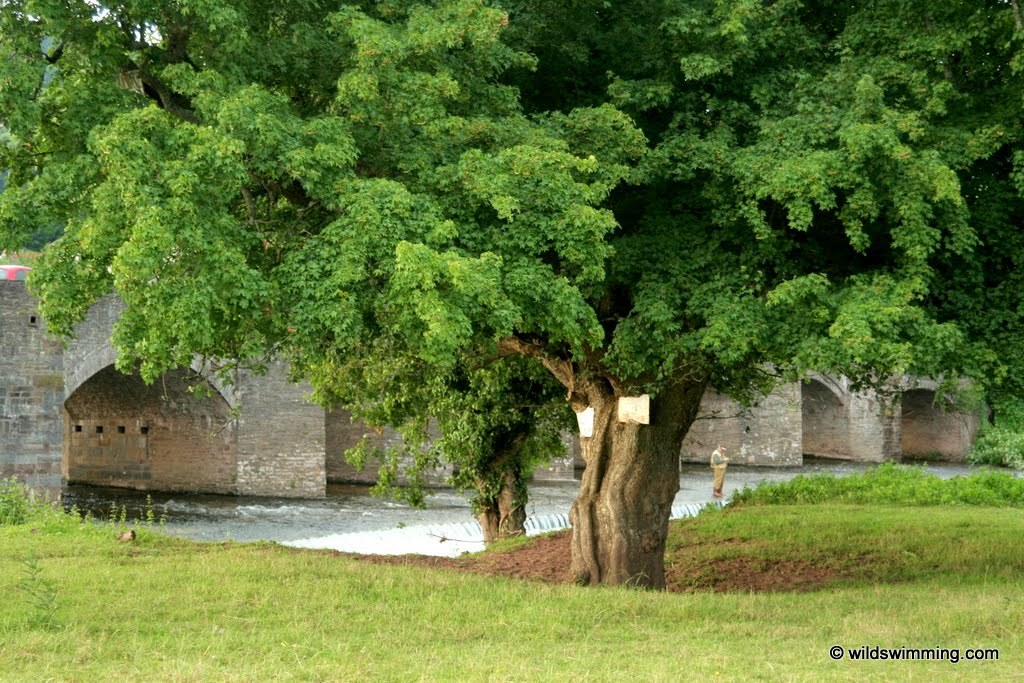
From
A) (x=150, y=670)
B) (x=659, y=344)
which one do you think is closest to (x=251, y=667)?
(x=150, y=670)

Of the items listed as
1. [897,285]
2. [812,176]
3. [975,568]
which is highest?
[812,176]

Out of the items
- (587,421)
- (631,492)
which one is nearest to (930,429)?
(587,421)

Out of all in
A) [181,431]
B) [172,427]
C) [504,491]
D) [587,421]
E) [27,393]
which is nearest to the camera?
[587,421]

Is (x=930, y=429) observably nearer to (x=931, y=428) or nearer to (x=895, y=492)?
(x=931, y=428)

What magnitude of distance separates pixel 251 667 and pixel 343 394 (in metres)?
10.3

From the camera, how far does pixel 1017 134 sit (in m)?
10.1

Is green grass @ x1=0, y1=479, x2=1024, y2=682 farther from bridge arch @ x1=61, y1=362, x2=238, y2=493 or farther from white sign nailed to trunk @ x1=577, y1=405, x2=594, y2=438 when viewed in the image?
bridge arch @ x1=61, y1=362, x2=238, y2=493

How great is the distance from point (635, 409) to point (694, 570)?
369cm

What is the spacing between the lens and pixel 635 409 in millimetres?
12281

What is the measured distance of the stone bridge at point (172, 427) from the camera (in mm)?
20844

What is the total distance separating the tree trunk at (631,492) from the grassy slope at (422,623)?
1995 millimetres

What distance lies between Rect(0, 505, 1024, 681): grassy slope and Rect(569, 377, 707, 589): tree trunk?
200 cm

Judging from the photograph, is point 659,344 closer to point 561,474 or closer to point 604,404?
point 604,404

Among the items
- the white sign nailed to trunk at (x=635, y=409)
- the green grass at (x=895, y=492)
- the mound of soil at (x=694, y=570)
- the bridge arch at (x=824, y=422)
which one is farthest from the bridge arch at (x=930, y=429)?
the white sign nailed to trunk at (x=635, y=409)
